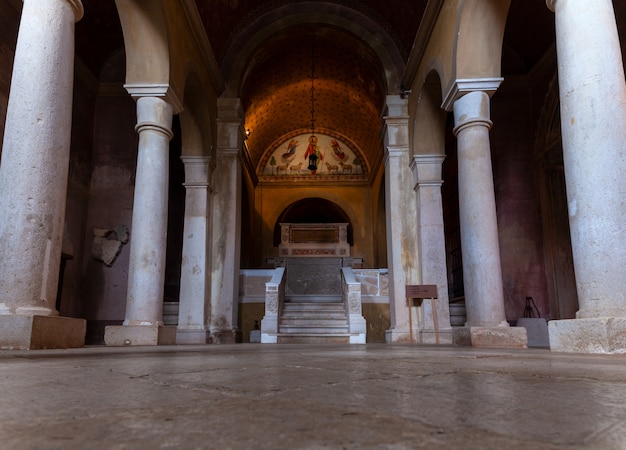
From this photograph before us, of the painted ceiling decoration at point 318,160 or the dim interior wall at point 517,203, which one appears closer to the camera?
the dim interior wall at point 517,203

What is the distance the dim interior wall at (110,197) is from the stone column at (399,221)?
5706mm

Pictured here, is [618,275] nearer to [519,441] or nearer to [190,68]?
[519,441]

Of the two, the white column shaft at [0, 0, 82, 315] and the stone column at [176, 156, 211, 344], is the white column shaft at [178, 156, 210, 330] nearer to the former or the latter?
the stone column at [176, 156, 211, 344]

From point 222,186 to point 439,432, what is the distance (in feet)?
33.0

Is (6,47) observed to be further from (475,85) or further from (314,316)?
(314,316)

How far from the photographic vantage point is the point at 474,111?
22.1 feet

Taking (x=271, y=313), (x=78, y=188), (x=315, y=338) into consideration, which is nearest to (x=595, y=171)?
(x=315, y=338)

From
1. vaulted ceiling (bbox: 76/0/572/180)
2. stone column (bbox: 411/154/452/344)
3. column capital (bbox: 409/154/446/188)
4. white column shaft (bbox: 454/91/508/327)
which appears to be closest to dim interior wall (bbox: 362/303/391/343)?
stone column (bbox: 411/154/452/344)

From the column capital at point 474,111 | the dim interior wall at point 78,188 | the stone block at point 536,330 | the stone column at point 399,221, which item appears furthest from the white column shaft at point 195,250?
the stone block at point 536,330

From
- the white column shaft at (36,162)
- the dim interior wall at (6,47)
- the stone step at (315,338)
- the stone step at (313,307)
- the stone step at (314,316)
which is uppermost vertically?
the dim interior wall at (6,47)

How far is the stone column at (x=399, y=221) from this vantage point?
31.9 feet

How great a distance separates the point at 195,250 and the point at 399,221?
13.8 feet

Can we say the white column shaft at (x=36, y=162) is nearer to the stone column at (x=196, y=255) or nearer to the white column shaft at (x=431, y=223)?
the stone column at (x=196, y=255)

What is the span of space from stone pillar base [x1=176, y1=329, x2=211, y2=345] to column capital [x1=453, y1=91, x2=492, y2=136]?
597 centimetres
